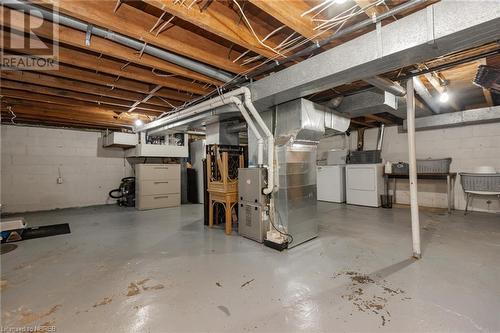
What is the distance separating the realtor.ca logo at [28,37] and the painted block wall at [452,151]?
22.0 ft

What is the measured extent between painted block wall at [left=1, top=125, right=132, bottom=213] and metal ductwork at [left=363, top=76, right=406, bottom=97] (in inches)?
270

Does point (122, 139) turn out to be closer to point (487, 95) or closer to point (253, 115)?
point (253, 115)

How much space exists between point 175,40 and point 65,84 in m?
2.04

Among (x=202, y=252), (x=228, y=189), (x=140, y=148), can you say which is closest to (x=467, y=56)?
(x=228, y=189)

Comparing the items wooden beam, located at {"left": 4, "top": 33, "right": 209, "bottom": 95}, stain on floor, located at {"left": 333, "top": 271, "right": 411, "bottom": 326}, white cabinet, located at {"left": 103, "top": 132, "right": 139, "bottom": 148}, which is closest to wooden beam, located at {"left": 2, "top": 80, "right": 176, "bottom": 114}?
wooden beam, located at {"left": 4, "top": 33, "right": 209, "bottom": 95}

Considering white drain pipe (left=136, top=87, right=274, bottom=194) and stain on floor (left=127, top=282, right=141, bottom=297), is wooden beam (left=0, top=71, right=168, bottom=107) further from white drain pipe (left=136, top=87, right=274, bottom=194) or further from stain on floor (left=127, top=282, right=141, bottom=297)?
stain on floor (left=127, top=282, right=141, bottom=297)

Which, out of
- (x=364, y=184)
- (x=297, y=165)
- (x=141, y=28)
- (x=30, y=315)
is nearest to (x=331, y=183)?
(x=364, y=184)

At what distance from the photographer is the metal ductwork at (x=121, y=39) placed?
1623 millimetres

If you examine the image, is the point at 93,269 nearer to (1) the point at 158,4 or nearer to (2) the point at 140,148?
(1) the point at 158,4

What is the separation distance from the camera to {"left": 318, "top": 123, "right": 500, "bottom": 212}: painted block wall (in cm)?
450

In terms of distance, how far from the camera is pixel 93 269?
88.4 inches

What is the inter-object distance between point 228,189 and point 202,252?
1087mm

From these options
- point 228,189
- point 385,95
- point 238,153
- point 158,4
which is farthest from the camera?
point 238,153

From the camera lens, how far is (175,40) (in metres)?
2.05
